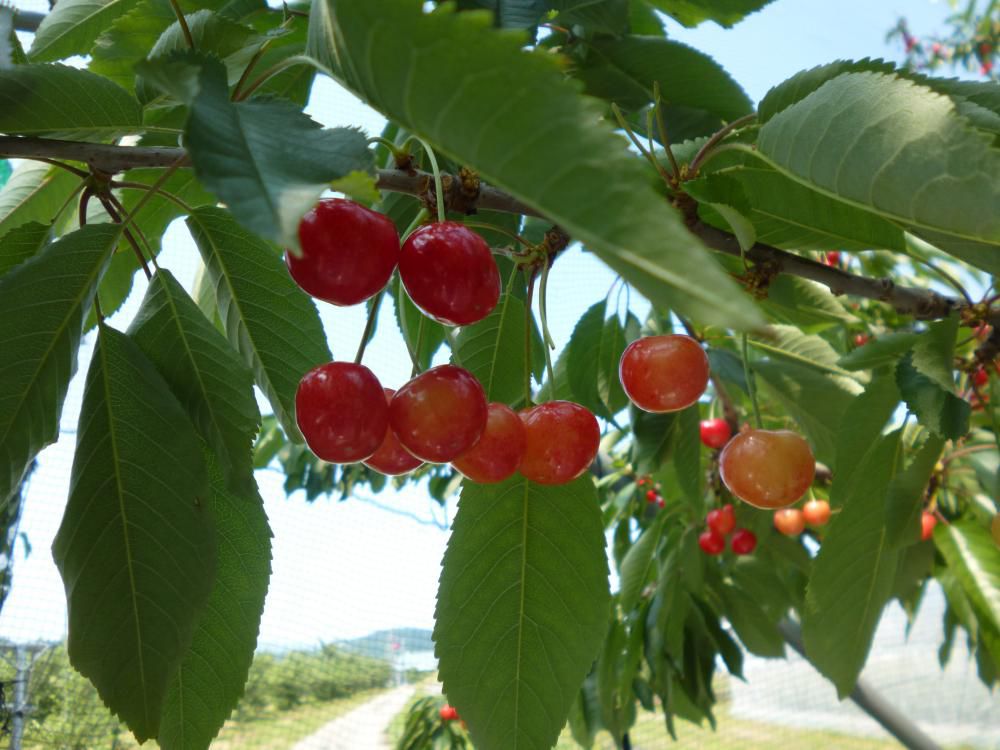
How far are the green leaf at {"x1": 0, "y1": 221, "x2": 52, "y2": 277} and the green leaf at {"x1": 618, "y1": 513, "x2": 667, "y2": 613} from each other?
4.87 feet

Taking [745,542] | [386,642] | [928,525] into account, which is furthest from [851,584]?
[386,642]

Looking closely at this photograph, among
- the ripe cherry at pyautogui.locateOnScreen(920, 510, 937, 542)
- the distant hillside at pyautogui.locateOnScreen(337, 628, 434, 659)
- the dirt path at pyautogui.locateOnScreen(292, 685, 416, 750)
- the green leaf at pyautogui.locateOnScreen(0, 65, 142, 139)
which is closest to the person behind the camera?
the green leaf at pyautogui.locateOnScreen(0, 65, 142, 139)

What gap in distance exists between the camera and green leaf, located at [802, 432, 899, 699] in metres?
0.91

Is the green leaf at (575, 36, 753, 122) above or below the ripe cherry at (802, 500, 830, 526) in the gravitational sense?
above

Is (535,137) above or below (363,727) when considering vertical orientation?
above

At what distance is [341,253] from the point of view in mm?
445

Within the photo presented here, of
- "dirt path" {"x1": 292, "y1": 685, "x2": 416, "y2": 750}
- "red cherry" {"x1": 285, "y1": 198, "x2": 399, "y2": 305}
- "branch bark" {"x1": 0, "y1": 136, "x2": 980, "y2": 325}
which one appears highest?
"branch bark" {"x1": 0, "y1": 136, "x2": 980, "y2": 325}

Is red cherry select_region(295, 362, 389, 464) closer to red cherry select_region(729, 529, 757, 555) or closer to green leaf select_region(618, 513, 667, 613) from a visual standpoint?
green leaf select_region(618, 513, 667, 613)

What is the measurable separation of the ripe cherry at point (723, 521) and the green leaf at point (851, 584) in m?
0.96

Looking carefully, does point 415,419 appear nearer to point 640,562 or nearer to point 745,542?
point 640,562

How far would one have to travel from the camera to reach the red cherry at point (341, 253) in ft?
1.46

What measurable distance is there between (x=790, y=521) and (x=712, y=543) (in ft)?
0.61

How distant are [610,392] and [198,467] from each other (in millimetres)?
649

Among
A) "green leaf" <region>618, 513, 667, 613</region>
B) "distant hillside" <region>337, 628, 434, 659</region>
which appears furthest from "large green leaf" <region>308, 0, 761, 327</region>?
"distant hillside" <region>337, 628, 434, 659</region>
